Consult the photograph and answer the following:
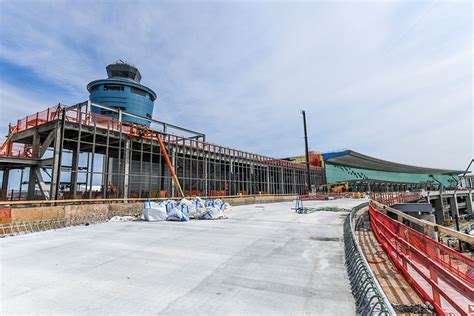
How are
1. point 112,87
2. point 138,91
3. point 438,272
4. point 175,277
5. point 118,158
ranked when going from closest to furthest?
point 438,272, point 175,277, point 118,158, point 112,87, point 138,91

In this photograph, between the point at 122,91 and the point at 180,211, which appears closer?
the point at 180,211

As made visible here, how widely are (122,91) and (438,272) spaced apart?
6844 cm

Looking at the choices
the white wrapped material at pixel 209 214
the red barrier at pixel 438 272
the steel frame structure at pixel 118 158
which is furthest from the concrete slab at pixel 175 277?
the steel frame structure at pixel 118 158

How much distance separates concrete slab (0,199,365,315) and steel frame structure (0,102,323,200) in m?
11.7

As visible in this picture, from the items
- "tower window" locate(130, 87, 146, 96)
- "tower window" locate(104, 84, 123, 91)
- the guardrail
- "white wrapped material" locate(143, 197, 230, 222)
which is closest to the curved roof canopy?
"tower window" locate(130, 87, 146, 96)

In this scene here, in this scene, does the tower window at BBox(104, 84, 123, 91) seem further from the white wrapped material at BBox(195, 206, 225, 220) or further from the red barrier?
the red barrier

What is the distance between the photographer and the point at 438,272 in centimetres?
314

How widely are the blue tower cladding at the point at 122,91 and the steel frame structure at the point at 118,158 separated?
1264 inches

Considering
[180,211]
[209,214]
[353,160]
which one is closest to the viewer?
[180,211]

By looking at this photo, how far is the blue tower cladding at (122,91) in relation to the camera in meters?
60.5

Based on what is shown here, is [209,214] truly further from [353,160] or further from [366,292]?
[353,160]

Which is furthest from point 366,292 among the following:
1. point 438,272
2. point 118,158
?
point 118,158

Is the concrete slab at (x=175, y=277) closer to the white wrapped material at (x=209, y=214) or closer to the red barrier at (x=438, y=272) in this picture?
the red barrier at (x=438, y=272)

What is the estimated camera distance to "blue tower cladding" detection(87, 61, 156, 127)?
60500 mm
